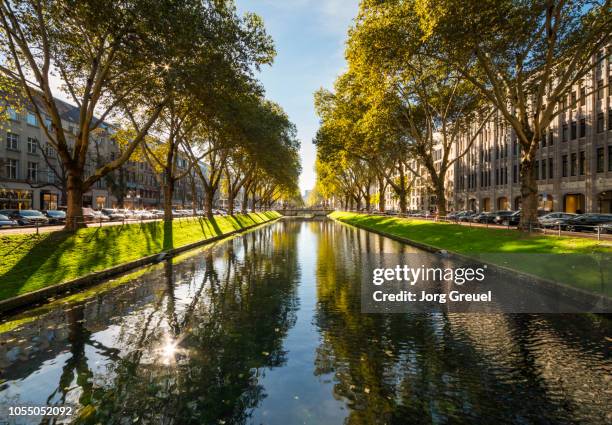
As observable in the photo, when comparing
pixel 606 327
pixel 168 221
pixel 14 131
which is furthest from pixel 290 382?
pixel 14 131

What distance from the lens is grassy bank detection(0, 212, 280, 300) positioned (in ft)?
37.4

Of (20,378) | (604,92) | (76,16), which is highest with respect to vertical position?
(604,92)

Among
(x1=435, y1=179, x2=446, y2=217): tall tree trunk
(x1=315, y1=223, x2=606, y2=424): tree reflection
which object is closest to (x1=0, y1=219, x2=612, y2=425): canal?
(x1=315, y1=223, x2=606, y2=424): tree reflection

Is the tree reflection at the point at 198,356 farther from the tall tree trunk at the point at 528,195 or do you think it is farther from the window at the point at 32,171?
the window at the point at 32,171

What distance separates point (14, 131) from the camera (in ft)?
161

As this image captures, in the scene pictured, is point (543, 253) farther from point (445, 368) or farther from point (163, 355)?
point (163, 355)

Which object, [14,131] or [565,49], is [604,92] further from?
[14,131]

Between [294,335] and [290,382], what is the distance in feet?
6.50

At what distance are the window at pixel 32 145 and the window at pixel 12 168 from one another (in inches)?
128

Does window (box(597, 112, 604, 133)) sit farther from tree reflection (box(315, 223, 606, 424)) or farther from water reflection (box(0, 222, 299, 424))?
water reflection (box(0, 222, 299, 424))

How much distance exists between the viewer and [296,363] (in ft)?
19.8

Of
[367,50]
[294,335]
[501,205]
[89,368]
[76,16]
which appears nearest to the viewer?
[89,368]

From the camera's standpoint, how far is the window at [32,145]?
171 ft

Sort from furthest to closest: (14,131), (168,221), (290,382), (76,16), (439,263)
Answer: (14,131) < (168,221) < (439,263) < (76,16) < (290,382)
